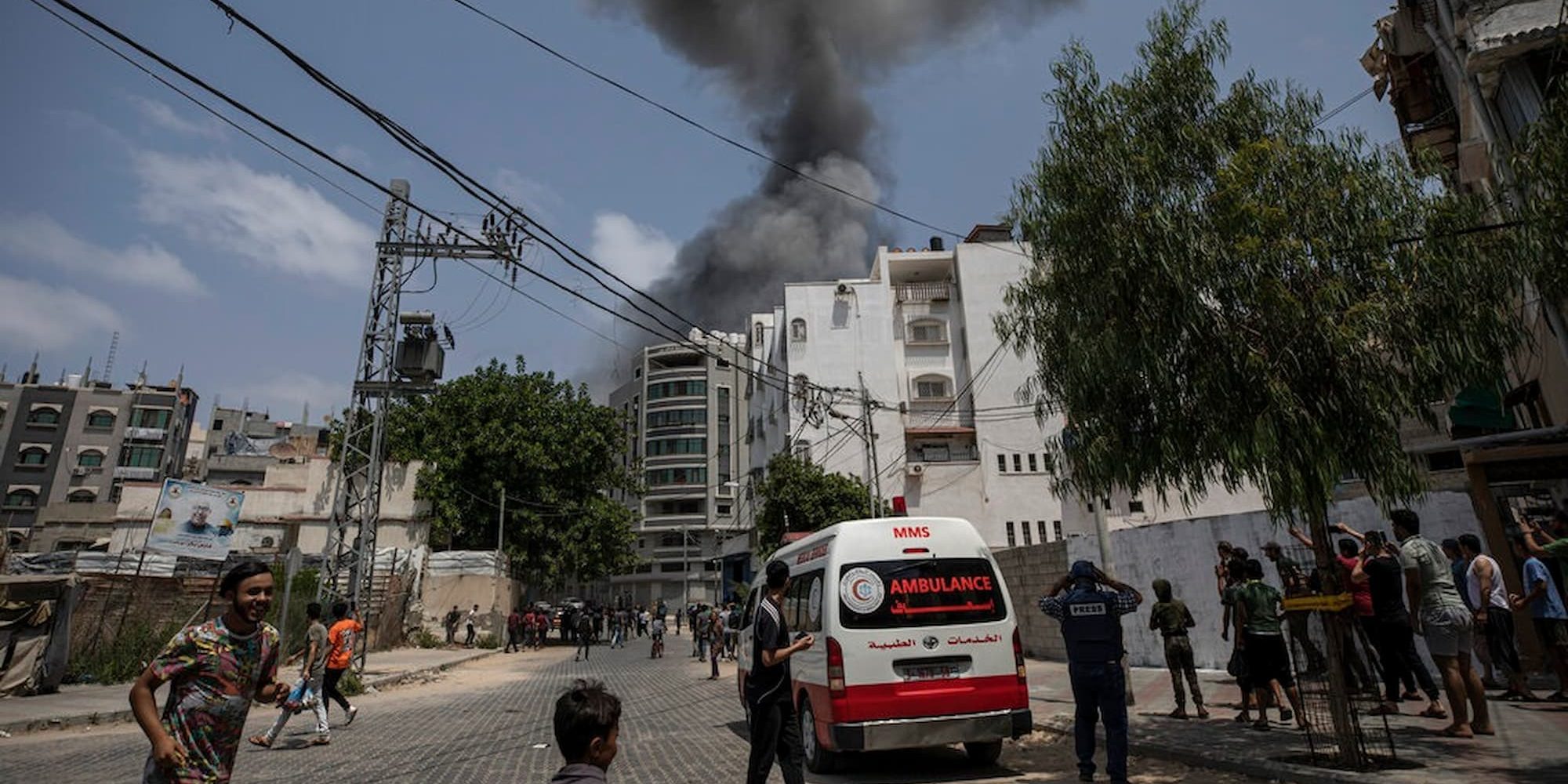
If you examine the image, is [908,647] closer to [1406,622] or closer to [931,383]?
[1406,622]

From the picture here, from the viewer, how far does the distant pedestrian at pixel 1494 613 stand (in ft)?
24.3

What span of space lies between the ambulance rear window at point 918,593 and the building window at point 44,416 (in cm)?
8655

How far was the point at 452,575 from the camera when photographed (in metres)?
33.2

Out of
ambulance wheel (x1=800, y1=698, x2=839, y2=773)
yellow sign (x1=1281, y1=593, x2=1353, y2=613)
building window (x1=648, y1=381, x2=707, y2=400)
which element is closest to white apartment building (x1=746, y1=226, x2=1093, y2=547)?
ambulance wheel (x1=800, y1=698, x2=839, y2=773)

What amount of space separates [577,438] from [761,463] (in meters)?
15.4

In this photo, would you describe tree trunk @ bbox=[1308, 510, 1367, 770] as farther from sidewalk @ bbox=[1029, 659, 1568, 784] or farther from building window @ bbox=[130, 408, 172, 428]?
building window @ bbox=[130, 408, 172, 428]

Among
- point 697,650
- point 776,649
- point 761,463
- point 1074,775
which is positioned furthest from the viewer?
point 761,463

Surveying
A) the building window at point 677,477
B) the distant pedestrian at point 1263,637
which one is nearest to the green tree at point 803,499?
the distant pedestrian at point 1263,637

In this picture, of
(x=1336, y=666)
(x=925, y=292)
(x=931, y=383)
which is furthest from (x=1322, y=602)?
(x=925, y=292)

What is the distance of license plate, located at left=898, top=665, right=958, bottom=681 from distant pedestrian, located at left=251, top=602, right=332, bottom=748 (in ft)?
24.0

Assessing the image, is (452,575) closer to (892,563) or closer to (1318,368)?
(892,563)

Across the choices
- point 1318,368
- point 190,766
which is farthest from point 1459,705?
point 190,766

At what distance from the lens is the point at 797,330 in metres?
44.9

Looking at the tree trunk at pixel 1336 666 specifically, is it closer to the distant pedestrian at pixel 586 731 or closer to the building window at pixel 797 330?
the distant pedestrian at pixel 586 731
